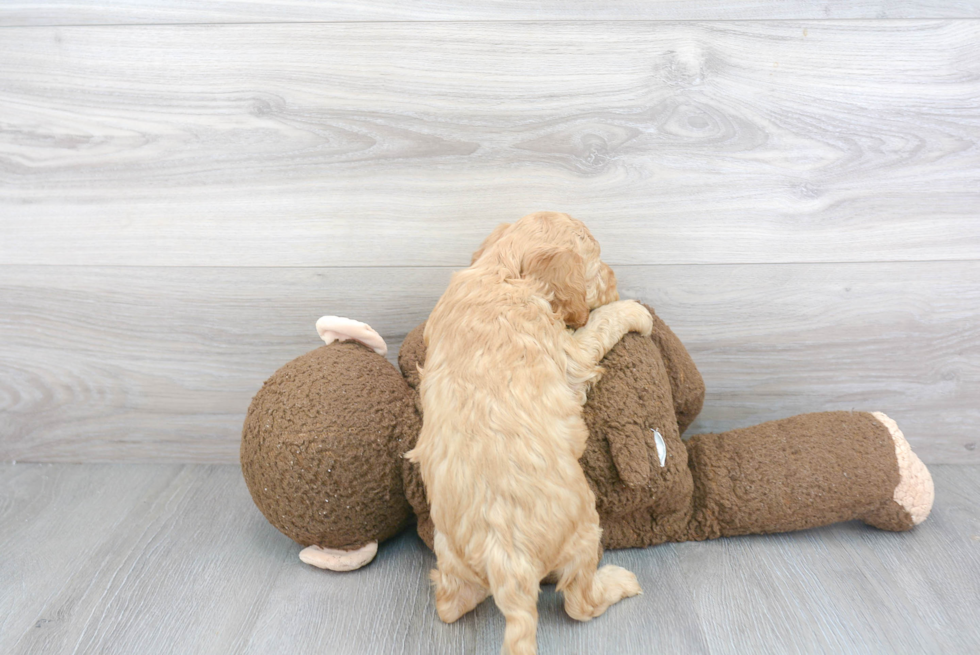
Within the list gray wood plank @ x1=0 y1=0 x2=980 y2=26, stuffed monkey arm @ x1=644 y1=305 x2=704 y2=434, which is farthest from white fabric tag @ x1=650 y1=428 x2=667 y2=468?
gray wood plank @ x1=0 y1=0 x2=980 y2=26

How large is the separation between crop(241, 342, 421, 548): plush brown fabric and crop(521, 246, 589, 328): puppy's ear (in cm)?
32

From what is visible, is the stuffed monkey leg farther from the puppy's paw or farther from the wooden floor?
the puppy's paw

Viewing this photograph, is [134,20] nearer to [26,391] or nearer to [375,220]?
[375,220]

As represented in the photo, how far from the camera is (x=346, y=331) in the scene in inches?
49.5

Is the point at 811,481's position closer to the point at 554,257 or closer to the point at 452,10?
the point at 554,257

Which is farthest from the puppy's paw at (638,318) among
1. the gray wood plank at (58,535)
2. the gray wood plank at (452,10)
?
the gray wood plank at (58,535)

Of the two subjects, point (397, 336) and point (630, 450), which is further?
point (397, 336)

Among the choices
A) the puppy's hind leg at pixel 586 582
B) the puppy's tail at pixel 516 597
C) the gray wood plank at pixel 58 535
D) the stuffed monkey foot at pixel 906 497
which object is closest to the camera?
the puppy's tail at pixel 516 597

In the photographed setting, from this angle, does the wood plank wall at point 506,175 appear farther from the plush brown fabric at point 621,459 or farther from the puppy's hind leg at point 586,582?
the puppy's hind leg at point 586,582

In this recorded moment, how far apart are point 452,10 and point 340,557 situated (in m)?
1.00

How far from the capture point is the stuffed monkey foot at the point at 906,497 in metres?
1.18

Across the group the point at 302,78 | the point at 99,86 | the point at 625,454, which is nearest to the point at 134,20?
the point at 99,86

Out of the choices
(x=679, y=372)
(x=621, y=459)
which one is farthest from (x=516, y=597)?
(x=679, y=372)

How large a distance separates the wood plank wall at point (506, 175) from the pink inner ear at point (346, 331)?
13cm
